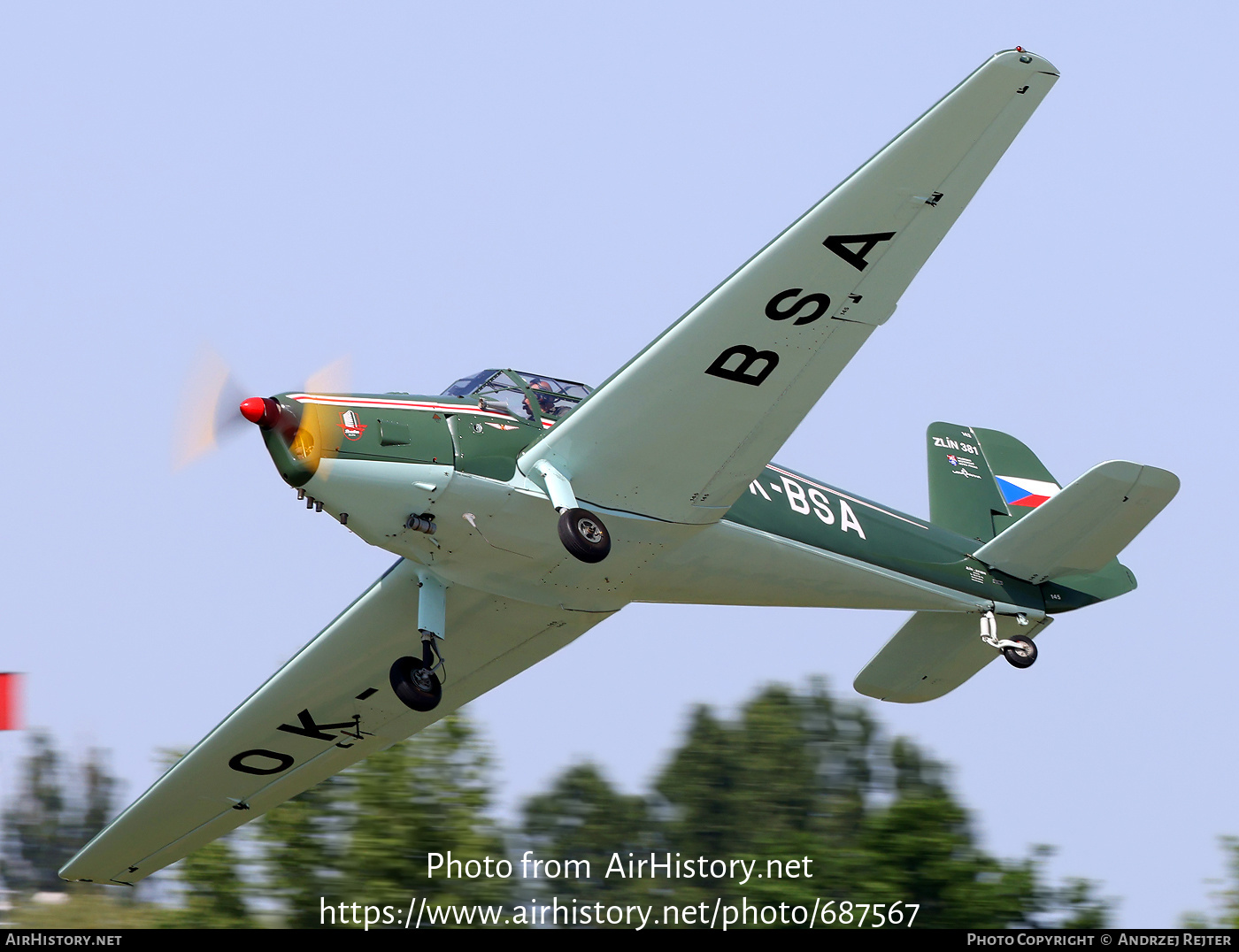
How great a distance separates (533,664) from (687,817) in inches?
881

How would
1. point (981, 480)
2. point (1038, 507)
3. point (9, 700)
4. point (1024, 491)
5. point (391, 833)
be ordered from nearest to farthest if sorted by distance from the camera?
point (9, 700) → point (1038, 507) → point (981, 480) → point (1024, 491) → point (391, 833)

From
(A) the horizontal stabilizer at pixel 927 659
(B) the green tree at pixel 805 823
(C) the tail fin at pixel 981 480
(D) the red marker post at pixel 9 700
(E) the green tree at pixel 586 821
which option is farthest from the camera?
(E) the green tree at pixel 586 821

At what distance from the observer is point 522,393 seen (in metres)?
10.9

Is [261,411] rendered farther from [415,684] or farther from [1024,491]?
[1024,491]

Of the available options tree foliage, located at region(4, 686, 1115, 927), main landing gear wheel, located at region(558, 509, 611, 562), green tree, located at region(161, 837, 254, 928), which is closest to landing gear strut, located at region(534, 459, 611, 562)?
main landing gear wheel, located at region(558, 509, 611, 562)

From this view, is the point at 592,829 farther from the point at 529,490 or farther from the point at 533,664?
the point at 529,490

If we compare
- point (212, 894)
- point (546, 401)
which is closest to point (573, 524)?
point (546, 401)

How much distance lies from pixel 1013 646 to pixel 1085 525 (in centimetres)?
119

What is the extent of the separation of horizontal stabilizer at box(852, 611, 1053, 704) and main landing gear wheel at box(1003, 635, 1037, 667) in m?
0.82

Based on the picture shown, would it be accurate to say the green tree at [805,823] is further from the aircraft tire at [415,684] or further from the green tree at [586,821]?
the aircraft tire at [415,684]

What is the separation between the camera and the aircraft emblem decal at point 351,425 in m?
10.1

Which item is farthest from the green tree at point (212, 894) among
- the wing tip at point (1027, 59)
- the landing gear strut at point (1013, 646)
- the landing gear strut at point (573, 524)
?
the wing tip at point (1027, 59)

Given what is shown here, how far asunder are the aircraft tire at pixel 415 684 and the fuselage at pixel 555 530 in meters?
0.76

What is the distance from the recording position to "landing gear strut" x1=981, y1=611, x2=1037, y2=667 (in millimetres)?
12648
